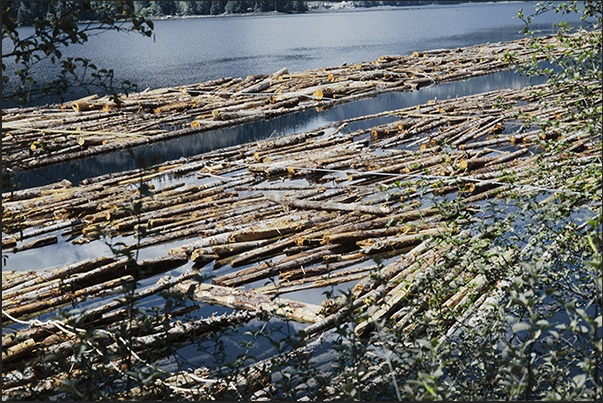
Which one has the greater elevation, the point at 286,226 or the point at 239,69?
the point at 239,69

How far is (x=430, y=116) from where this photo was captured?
1262 cm

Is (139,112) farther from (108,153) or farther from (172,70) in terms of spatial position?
(172,70)

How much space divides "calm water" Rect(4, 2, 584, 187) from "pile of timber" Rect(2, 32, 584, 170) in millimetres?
398

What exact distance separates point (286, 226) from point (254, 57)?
2827 centimetres

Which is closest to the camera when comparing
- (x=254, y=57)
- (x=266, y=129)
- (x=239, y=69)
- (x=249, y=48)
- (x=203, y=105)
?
(x=266, y=129)

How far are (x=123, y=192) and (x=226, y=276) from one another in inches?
141

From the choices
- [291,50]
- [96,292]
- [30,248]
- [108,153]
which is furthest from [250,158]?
[291,50]

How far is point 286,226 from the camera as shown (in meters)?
6.90

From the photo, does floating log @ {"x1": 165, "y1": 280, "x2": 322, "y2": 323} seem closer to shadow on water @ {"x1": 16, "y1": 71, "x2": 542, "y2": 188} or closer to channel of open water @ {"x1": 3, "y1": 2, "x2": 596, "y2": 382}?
channel of open water @ {"x1": 3, "y1": 2, "x2": 596, "y2": 382}

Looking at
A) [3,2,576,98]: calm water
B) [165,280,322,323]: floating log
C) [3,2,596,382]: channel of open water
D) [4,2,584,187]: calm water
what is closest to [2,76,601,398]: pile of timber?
[165,280,322,323]: floating log

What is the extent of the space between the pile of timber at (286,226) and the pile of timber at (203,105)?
6.57 ft

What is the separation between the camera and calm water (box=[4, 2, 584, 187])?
1283 centimetres

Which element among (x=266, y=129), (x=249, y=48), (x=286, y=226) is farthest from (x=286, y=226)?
(x=249, y=48)

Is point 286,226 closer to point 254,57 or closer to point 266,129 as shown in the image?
point 266,129
